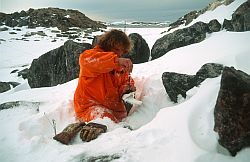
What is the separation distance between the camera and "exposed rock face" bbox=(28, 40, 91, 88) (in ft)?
29.6

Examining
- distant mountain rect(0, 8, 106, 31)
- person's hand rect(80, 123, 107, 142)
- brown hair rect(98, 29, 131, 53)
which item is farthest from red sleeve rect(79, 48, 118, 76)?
distant mountain rect(0, 8, 106, 31)

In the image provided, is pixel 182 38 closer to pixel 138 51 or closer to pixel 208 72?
pixel 138 51

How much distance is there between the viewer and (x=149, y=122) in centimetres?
403

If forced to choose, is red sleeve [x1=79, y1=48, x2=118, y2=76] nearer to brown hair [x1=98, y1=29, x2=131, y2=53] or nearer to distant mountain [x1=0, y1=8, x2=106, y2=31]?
brown hair [x1=98, y1=29, x2=131, y2=53]

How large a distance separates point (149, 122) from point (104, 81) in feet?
3.79

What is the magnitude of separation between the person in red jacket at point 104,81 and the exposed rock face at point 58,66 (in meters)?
3.97

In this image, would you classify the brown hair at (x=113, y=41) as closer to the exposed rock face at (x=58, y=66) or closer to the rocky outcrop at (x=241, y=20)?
the rocky outcrop at (x=241, y=20)

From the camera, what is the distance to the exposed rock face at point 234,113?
279 centimetres

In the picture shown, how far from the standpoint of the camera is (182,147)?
2979 mm

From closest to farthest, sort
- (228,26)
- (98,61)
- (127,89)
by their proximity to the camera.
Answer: (98,61)
(127,89)
(228,26)

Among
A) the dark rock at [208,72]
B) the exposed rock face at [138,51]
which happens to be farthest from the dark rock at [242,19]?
the exposed rock face at [138,51]

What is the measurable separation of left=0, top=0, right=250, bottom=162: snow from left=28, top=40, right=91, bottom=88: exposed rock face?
2471mm

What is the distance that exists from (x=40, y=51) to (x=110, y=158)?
18563mm

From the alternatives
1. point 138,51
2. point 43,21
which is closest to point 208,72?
point 138,51
